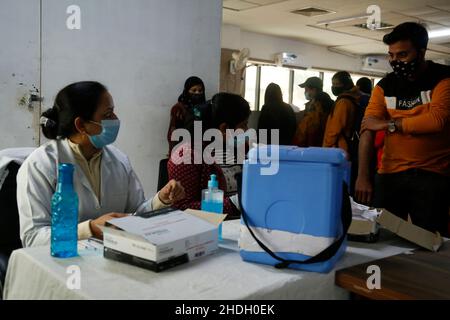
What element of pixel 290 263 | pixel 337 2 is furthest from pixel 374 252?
pixel 337 2

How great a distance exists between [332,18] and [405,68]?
4.43 m

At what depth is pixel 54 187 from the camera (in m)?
1.41

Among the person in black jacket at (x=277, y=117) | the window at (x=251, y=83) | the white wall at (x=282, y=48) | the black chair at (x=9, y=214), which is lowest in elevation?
the black chair at (x=9, y=214)

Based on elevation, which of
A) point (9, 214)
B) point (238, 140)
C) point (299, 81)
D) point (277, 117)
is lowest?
point (9, 214)

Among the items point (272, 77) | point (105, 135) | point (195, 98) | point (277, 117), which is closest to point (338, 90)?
point (277, 117)

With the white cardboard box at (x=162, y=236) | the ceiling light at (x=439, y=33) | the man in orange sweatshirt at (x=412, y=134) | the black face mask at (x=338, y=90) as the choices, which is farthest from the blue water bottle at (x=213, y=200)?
the ceiling light at (x=439, y=33)

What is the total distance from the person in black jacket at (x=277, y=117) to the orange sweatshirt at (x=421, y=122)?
220 cm

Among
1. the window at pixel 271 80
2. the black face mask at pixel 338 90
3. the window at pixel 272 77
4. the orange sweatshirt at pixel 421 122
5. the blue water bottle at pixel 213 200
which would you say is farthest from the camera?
the window at pixel 272 77

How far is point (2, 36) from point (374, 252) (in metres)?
2.66

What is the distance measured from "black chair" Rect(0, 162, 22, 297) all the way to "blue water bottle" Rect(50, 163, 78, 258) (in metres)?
0.46

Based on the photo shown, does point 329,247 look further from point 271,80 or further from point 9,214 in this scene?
point 271,80

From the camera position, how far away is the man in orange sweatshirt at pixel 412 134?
1.85m

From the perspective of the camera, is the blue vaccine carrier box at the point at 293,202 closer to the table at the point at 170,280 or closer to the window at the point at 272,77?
the table at the point at 170,280

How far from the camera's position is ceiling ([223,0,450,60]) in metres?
5.29
